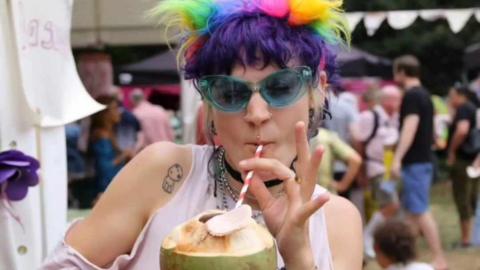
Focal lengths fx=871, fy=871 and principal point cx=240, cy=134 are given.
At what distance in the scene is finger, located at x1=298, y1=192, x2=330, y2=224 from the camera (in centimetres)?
152

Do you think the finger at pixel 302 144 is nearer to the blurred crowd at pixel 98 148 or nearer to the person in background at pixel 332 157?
the person in background at pixel 332 157

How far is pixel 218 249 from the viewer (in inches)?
55.6

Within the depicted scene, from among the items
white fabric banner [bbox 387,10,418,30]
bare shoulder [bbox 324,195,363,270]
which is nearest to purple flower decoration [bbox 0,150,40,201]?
bare shoulder [bbox 324,195,363,270]

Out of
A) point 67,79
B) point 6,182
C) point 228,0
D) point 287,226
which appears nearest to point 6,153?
point 6,182

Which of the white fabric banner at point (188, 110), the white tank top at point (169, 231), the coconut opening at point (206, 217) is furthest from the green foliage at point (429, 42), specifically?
the coconut opening at point (206, 217)

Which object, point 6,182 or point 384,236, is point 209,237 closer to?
point 6,182

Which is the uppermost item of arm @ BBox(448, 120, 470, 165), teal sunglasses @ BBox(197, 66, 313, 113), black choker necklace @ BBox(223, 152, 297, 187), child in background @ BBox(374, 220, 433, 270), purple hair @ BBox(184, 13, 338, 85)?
purple hair @ BBox(184, 13, 338, 85)

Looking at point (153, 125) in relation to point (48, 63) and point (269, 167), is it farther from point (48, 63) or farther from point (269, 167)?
point (269, 167)

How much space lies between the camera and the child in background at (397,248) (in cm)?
470

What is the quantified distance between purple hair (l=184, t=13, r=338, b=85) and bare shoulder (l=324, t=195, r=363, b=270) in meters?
0.30

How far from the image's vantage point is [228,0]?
1838 mm

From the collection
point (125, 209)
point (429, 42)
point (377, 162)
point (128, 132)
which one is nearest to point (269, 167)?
point (125, 209)

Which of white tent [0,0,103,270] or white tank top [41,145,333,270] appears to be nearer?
white tank top [41,145,333,270]

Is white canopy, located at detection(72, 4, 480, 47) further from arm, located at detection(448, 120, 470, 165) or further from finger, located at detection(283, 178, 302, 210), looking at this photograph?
finger, located at detection(283, 178, 302, 210)
